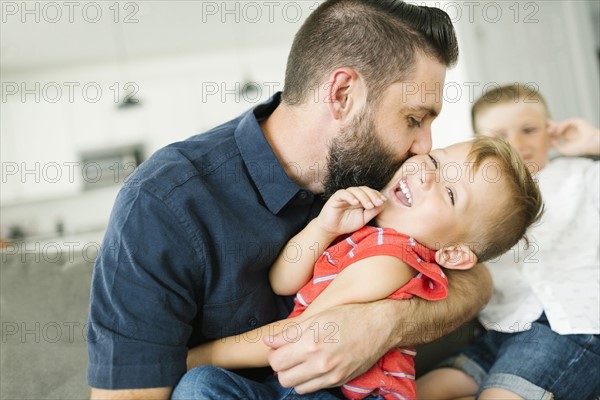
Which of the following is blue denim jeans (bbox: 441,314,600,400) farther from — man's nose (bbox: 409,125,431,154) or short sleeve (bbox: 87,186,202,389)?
short sleeve (bbox: 87,186,202,389)

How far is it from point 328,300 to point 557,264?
0.85 meters

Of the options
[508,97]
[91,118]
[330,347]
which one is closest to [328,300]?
[330,347]

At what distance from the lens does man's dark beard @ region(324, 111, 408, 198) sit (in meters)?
1.37

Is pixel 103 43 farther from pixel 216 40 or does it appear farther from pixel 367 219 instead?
pixel 367 219

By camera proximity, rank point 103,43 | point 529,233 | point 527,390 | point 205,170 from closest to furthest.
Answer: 1. point 205,170
2. point 527,390
3. point 529,233
4. point 103,43

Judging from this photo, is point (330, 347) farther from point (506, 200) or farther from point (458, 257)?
point (506, 200)

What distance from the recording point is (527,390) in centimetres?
142

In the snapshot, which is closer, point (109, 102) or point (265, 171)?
point (265, 171)

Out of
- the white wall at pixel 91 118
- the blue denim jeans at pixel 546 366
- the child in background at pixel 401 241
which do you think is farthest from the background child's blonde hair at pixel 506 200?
the white wall at pixel 91 118

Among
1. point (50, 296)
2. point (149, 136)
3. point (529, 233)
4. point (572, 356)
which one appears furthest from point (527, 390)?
point (149, 136)

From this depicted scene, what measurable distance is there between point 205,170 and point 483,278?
783 mm

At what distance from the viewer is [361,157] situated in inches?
53.7

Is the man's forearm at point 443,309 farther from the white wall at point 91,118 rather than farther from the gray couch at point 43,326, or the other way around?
the white wall at point 91,118

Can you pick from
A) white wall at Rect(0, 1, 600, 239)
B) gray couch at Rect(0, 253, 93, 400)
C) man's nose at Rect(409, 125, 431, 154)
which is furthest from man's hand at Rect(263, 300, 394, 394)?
white wall at Rect(0, 1, 600, 239)
